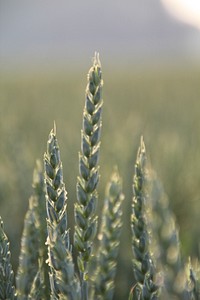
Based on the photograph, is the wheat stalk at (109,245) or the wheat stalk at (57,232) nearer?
the wheat stalk at (57,232)

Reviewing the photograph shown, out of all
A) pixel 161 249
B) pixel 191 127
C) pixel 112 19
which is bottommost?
pixel 161 249

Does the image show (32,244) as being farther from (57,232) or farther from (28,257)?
(57,232)

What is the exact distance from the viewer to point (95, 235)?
0.24 metres

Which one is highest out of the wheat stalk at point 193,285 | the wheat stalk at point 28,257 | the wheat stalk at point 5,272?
the wheat stalk at point 28,257

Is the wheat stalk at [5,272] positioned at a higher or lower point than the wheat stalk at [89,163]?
lower

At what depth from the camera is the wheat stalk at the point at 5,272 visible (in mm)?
254

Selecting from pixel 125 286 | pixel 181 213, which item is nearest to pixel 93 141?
pixel 125 286

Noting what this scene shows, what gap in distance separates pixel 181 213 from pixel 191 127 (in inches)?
25.7

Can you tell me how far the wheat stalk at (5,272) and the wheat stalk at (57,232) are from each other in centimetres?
3

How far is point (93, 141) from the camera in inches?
9.3

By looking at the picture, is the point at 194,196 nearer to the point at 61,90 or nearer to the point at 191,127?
the point at 191,127

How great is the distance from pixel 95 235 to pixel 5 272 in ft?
0.15

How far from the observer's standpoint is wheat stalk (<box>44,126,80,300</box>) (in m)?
0.20

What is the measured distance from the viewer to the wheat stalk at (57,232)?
0.64 ft
